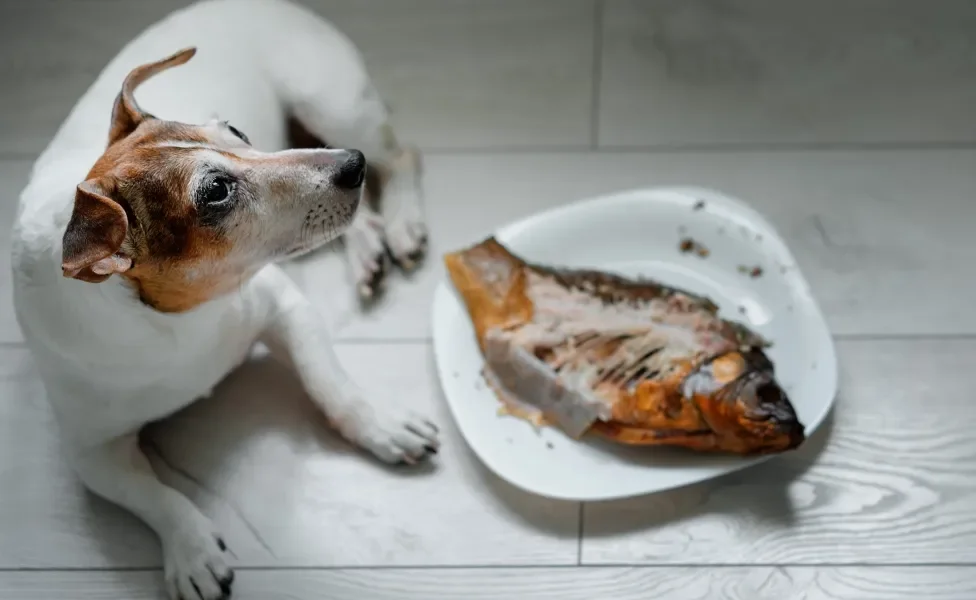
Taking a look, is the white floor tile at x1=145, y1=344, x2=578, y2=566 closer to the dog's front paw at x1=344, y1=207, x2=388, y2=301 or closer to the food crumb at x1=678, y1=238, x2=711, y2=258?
the dog's front paw at x1=344, y1=207, x2=388, y2=301

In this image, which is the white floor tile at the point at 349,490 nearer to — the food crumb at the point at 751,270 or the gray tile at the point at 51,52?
the food crumb at the point at 751,270

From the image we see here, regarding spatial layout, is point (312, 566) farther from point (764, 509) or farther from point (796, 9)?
point (796, 9)

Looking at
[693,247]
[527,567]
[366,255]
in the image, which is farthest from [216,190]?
[693,247]

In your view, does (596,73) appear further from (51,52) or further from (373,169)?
(51,52)

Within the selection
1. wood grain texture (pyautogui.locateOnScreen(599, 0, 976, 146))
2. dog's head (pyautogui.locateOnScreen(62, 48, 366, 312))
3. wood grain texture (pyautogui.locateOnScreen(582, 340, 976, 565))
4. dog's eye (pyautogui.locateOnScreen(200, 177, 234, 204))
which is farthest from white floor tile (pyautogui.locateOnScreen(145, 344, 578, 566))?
wood grain texture (pyautogui.locateOnScreen(599, 0, 976, 146))

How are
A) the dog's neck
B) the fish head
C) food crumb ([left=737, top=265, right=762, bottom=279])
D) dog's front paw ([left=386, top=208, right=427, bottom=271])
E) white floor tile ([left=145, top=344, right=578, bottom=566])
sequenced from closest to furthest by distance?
the dog's neck < the fish head < white floor tile ([left=145, top=344, right=578, bottom=566]) < food crumb ([left=737, top=265, right=762, bottom=279]) < dog's front paw ([left=386, top=208, right=427, bottom=271])
